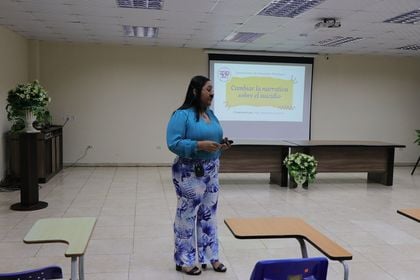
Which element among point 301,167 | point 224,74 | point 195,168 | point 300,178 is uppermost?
point 224,74

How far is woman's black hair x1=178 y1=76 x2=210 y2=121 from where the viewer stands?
3.01 m

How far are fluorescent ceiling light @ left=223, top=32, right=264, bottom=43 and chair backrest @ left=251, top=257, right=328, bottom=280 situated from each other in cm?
566

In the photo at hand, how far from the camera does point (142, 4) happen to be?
512cm

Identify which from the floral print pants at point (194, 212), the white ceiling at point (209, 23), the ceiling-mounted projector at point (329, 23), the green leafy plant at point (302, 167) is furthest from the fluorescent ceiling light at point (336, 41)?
the floral print pants at point (194, 212)

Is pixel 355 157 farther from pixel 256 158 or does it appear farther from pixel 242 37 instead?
pixel 242 37

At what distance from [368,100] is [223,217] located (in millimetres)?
6141

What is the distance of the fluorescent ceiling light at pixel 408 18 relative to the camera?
5.27 meters

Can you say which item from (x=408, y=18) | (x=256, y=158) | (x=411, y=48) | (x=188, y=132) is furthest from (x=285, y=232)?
(x=411, y=48)

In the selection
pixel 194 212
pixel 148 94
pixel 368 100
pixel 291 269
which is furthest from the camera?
pixel 368 100

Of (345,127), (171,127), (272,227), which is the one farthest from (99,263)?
(345,127)

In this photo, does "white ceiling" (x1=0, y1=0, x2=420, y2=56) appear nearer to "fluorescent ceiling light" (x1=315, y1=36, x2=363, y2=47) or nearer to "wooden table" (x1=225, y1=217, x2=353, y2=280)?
"fluorescent ceiling light" (x1=315, y1=36, x2=363, y2=47)

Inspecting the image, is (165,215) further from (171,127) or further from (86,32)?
(86,32)

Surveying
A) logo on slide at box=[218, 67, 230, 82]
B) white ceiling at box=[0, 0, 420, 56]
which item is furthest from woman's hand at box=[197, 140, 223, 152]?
logo on slide at box=[218, 67, 230, 82]

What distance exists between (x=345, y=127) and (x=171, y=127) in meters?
7.44
